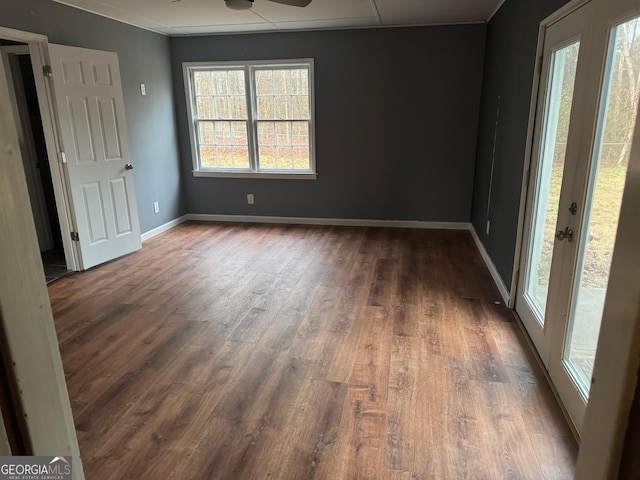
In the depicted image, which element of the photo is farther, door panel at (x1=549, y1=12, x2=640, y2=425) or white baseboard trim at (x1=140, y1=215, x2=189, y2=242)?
Result: white baseboard trim at (x1=140, y1=215, x2=189, y2=242)

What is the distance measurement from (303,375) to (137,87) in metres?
4.20

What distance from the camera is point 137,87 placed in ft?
16.4

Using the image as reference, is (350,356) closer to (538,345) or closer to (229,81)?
(538,345)

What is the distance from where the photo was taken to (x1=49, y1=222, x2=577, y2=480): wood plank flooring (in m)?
1.87

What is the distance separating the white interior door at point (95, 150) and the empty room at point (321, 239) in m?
0.02

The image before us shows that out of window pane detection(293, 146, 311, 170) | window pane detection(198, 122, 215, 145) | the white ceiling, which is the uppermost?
the white ceiling

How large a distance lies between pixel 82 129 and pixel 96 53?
0.78 metres

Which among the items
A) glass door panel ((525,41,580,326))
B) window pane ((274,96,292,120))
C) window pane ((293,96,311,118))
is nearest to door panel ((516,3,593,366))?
glass door panel ((525,41,580,326))

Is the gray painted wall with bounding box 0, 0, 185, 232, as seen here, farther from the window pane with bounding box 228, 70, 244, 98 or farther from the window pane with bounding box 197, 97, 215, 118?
the window pane with bounding box 228, 70, 244, 98

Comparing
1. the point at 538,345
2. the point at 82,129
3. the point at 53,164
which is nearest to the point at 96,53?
the point at 82,129

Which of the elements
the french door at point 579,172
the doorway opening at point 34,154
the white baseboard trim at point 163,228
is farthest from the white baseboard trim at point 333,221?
the french door at point 579,172

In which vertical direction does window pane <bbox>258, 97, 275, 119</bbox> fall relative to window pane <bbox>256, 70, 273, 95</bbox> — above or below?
below

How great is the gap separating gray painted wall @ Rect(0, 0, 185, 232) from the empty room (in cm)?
4

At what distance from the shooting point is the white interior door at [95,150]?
12.8 feet
